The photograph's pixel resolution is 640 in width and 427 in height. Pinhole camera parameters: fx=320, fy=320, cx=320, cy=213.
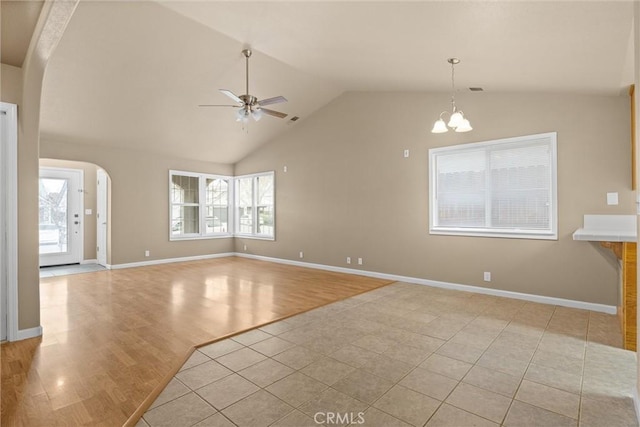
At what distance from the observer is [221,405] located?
2021mm

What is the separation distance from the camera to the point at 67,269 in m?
6.80

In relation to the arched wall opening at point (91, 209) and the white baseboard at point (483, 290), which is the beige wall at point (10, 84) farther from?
the white baseboard at point (483, 290)

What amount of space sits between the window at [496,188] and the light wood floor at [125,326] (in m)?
1.72

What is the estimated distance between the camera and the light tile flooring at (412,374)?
1.93m

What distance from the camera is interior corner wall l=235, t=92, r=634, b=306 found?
12.6 ft

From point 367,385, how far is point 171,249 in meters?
6.70

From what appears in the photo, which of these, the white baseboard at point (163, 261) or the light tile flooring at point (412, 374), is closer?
the light tile flooring at point (412, 374)

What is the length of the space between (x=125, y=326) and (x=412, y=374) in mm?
2968

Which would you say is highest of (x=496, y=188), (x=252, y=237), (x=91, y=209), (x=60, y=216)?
(x=496, y=188)

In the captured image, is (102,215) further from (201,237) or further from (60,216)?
(201,237)

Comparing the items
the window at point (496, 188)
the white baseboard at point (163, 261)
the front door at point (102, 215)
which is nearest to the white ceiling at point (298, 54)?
the window at point (496, 188)

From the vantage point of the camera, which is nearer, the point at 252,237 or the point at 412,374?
the point at 412,374

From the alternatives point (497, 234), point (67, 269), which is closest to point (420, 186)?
point (497, 234)

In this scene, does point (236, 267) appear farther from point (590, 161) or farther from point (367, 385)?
point (590, 161)
